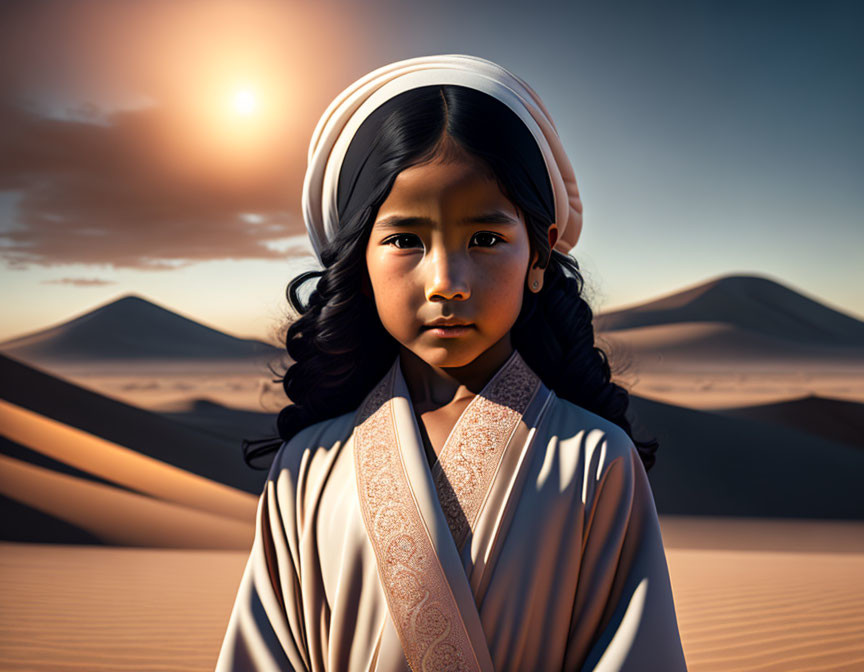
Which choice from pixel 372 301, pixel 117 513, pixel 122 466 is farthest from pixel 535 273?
pixel 122 466

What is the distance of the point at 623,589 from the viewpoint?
1530 millimetres

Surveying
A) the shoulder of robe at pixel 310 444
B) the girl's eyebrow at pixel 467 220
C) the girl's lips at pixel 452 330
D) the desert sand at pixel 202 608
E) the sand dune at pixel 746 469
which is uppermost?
the girl's eyebrow at pixel 467 220

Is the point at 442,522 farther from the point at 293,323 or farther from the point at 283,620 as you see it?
the point at 293,323

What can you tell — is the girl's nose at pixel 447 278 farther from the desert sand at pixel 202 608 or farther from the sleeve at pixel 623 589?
the desert sand at pixel 202 608

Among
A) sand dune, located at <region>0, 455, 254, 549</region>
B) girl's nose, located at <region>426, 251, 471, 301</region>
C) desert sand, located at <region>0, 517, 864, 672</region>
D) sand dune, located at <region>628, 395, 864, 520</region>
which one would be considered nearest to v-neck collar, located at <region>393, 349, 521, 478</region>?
girl's nose, located at <region>426, 251, 471, 301</region>

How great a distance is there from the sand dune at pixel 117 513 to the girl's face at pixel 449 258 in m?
7.74

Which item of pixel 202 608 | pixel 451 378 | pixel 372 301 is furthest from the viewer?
pixel 202 608

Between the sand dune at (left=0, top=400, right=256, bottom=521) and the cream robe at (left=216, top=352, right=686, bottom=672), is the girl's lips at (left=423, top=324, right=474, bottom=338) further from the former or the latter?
the sand dune at (left=0, top=400, right=256, bottom=521)

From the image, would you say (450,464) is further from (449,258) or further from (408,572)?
(449,258)

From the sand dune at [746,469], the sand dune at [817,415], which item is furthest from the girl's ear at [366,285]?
the sand dune at [817,415]

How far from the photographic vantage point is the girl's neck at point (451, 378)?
1728 mm

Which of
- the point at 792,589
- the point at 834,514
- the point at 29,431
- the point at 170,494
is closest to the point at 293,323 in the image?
the point at 792,589

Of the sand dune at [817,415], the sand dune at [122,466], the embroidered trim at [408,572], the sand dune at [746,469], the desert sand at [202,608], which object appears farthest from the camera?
the sand dune at [817,415]

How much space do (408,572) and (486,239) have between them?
26.2 inches
